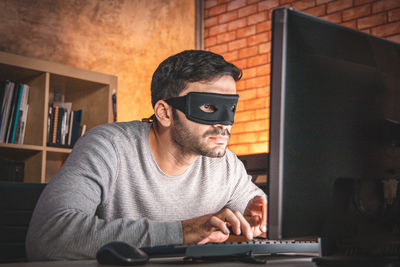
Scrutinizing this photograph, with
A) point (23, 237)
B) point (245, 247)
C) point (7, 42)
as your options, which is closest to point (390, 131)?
point (245, 247)

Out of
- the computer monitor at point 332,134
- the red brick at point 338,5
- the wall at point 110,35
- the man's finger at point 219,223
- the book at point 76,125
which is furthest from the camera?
the red brick at point 338,5

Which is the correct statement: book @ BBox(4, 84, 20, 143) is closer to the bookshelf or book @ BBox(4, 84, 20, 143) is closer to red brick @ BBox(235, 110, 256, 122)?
the bookshelf

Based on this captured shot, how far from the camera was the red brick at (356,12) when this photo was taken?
3234 millimetres

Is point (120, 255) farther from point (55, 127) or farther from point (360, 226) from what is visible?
point (55, 127)

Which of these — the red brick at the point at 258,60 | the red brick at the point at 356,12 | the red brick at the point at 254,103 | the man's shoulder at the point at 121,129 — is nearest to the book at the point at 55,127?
the man's shoulder at the point at 121,129

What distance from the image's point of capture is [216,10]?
13.7ft

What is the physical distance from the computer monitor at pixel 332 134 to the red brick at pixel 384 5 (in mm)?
2494

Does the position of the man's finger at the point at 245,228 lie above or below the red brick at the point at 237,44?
below

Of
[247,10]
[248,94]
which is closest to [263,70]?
[248,94]

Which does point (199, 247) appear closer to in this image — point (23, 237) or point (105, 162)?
point (105, 162)

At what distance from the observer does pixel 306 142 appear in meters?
0.73

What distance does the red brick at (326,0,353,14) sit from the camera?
334cm

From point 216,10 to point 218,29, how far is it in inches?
7.1

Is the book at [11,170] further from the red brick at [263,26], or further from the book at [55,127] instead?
the red brick at [263,26]
